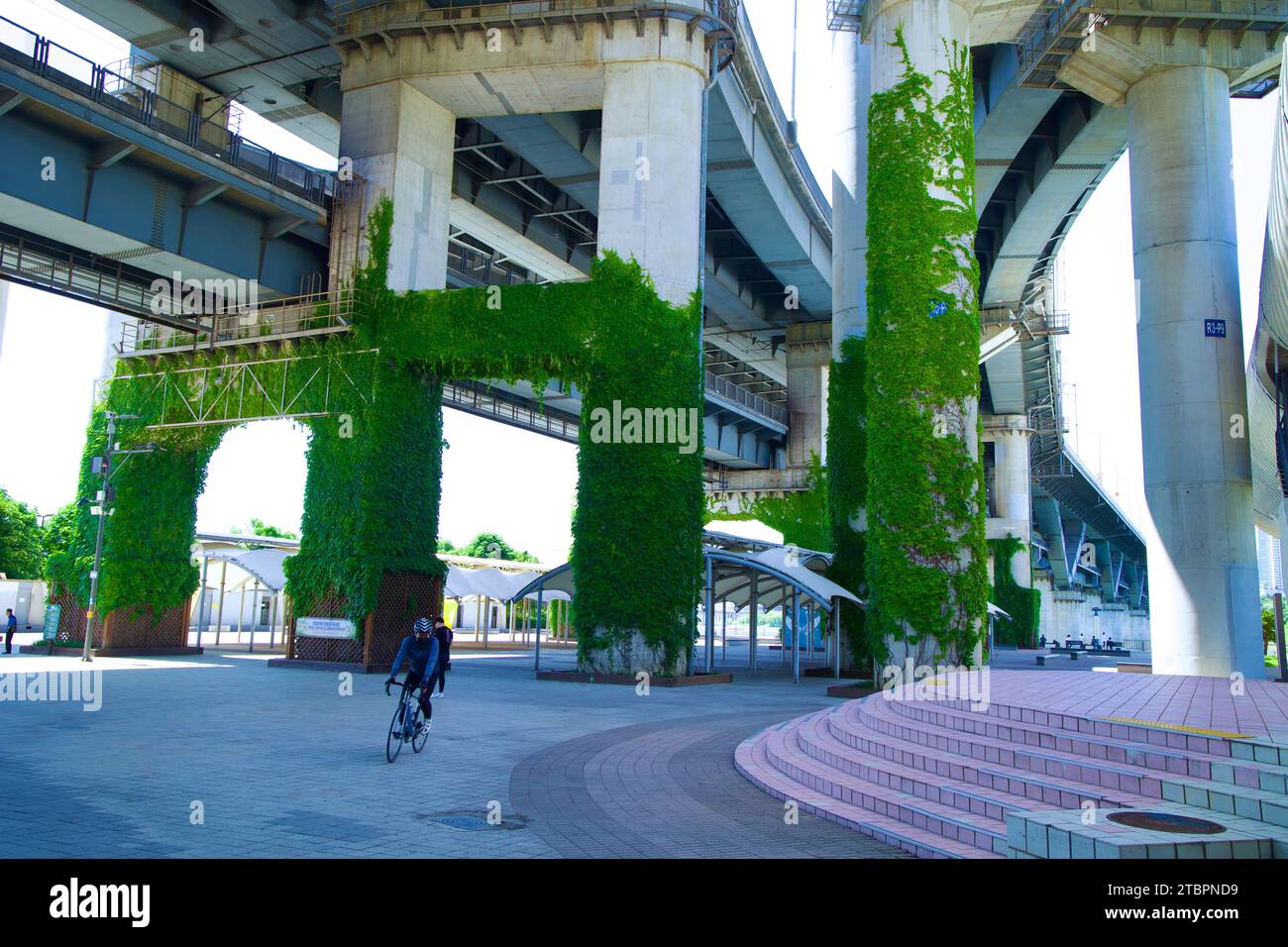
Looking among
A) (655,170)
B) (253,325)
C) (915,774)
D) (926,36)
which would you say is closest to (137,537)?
(253,325)

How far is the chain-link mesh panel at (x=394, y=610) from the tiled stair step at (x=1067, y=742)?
17412 mm

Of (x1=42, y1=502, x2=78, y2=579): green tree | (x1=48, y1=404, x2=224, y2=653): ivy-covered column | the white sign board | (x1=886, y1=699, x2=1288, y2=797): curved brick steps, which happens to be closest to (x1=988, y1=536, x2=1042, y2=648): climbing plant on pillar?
the white sign board

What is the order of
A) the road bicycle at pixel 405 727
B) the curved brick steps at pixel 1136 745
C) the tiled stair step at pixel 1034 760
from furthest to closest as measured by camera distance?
the road bicycle at pixel 405 727
the tiled stair step at pixel 1034 760
the curved brick steps at pixel 1136 745

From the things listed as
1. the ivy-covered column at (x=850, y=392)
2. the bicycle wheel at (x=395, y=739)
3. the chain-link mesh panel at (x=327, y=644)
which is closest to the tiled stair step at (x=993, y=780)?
the bicycle wheel at (x=395, y=739)

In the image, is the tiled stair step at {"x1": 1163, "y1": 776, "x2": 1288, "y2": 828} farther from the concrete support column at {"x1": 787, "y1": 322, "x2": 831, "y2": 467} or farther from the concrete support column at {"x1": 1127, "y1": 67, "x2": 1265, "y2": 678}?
the concrete support column at {"x1": 787, "y1": 322, "x2": 831, "y2": 467}

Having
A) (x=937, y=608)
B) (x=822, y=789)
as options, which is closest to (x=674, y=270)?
(x=937, y=608)

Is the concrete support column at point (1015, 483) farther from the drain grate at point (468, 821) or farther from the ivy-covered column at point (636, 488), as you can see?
the drain grate at point (468, 821)

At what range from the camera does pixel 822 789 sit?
10.5 m

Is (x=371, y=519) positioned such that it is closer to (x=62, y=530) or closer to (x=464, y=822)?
(x=62, y=530)

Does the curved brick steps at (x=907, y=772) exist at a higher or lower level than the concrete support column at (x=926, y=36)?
lower

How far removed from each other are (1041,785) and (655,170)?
21355mm

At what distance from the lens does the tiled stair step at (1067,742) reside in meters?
8.49

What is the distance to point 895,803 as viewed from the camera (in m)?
9.08
